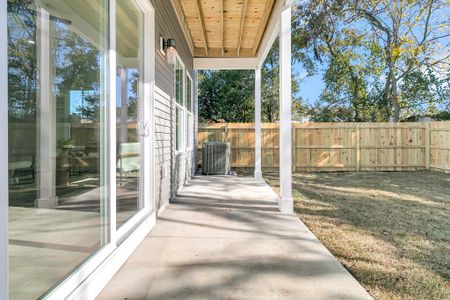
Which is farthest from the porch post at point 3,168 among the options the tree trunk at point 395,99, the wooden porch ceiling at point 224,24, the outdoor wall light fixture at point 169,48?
the tree trunk at point 395,99

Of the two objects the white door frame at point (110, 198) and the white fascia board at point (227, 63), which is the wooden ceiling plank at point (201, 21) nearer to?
the white fascia board at point (227, 63)

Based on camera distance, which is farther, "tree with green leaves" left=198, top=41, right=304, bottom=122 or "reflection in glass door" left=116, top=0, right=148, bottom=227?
"tree with green leaves" left=198, top=41, right=304, bottom=122

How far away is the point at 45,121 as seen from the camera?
6.56 ft

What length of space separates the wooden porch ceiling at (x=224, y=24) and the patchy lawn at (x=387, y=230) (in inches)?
122

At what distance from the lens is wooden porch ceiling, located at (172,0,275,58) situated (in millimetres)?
4859

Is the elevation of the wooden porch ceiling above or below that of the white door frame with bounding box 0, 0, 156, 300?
above

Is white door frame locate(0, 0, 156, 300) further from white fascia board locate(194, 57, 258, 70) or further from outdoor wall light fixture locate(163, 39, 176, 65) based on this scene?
white fascia board locate(194, 57, 258, 70)

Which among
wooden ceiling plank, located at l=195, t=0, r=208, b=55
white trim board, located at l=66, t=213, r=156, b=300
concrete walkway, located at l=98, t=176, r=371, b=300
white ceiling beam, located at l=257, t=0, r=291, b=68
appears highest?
wooden ceiling plank, located at l=195, t=0, r=208, b=55

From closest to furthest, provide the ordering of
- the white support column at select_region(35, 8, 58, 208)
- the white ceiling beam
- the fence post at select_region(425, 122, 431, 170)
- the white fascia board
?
1. the white support column at select_region(35, 8, 58, 208)
2. the white ceiling beam
3. the white fascia board
4. the fence post at select_region(425, 122, 431, 170)

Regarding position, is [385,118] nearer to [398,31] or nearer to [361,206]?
[398,31]

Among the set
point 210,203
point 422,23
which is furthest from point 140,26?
point 422,23

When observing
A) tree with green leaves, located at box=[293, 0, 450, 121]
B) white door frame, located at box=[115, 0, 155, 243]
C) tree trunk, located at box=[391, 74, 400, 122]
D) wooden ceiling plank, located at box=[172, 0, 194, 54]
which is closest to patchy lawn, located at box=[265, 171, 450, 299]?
white door frame, located at box=[115, 0, 155, 243]

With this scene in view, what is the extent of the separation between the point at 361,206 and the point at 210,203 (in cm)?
224

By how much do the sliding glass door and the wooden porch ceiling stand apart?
9.59ft
